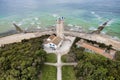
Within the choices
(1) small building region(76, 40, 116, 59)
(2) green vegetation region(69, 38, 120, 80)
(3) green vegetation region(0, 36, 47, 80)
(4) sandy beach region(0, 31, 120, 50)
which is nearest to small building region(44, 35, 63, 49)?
(3) green vegetation region(0, 36, 47, 80)

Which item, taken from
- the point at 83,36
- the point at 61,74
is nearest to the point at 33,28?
the point at 83,36

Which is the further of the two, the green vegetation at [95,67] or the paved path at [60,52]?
the paved path at [60,52]

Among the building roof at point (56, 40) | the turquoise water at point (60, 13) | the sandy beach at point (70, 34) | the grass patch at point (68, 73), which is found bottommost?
the grass patch at point (68, 73)

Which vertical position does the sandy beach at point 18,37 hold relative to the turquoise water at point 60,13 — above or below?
below

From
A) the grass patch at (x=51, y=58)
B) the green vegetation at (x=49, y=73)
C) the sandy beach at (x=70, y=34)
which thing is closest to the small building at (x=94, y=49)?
the sandy beach at (x=70, y=34)

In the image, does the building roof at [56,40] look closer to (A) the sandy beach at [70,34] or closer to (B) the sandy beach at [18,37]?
(A) the sandy beach at [70,34]

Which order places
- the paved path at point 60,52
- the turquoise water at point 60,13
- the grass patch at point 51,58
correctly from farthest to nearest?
the turquoise water at point 60,13 → the grass patch at point 51,58 → the paved path at point 60,52
